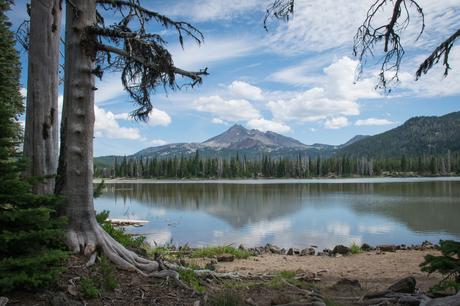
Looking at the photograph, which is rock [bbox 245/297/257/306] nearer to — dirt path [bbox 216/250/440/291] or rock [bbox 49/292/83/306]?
rock [bbox 49/292/83/306]

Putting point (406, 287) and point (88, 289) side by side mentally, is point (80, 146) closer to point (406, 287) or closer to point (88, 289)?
point (88, 289)

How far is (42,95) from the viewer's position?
7012mm

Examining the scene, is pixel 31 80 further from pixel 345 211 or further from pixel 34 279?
pixel 345 211

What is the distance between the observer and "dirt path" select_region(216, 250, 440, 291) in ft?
35.8

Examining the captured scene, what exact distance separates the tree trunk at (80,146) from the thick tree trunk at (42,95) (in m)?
0.36

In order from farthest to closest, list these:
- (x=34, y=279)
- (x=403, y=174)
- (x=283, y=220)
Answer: (x=403, y=174) < (x=283, y=220) < (x=34, y=279)

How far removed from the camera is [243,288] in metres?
7.61

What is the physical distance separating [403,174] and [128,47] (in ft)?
509

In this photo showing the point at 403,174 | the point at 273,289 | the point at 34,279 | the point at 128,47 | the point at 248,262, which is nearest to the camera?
the point at 34,279

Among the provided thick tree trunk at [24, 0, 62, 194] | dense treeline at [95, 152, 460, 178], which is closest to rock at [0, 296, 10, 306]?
thick tree trunk at [24, 0, 62, 194]

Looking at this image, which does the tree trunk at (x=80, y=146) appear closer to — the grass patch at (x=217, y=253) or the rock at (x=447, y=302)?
the rock at (x=447, y=302)

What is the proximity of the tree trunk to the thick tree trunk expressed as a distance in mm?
361

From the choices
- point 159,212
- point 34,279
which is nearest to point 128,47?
point 34,279

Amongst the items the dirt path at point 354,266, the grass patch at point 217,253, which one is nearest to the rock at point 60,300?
the dirt path at point 354,266
